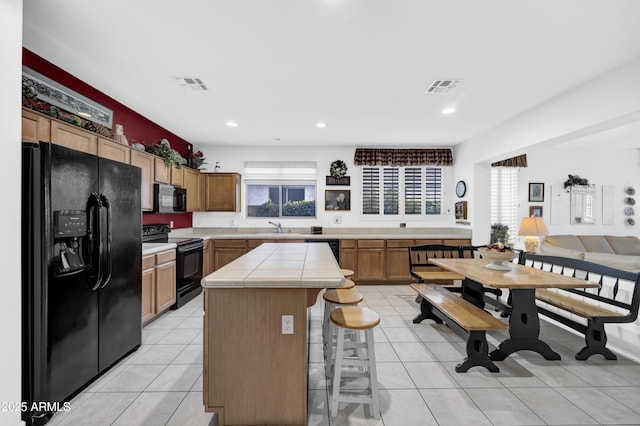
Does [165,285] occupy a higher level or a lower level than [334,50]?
lower

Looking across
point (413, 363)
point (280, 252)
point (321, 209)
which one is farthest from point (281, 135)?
point (413, 363)

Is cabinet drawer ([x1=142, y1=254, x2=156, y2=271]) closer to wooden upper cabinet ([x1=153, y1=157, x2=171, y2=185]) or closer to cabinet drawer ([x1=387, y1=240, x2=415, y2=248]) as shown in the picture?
wooden upper cabinet ([x1=153, y1=157, x2=171, y2=185])

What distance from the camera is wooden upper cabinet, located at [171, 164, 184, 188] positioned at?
4199 millimetres

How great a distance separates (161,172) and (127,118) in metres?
0.76

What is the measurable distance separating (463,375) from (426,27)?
2.63m

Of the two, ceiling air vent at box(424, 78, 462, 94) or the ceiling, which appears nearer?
the ceiling

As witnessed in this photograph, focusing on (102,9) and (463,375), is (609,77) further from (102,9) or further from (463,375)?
(102,9)

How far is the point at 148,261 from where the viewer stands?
304cm

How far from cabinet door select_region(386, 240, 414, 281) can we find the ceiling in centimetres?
225

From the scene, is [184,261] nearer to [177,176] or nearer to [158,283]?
[158,283]

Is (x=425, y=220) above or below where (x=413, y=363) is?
above

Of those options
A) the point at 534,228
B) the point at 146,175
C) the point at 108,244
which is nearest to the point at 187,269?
the point at 146,175

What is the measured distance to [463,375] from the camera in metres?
2.23

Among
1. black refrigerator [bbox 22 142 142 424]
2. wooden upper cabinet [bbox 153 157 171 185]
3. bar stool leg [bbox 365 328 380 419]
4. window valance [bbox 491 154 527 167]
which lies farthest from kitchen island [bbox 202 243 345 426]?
window valance [bbox 491 154 527 167]
